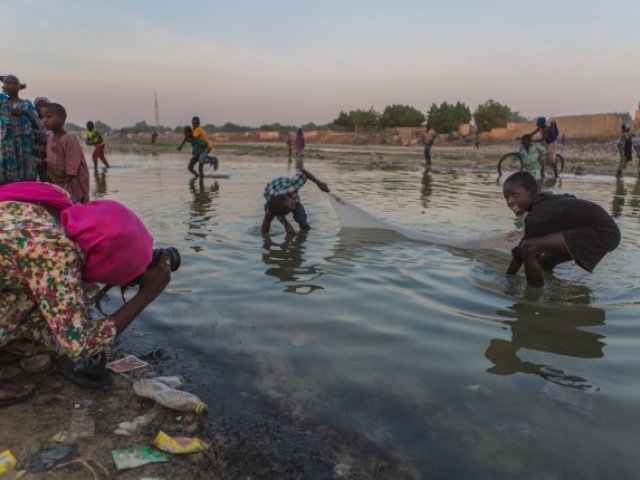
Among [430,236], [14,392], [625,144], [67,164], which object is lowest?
[14,392]

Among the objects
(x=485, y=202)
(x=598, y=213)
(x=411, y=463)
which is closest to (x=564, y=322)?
(x=598, y=213)

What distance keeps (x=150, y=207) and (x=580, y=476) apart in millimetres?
8174

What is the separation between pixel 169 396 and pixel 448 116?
61403mm

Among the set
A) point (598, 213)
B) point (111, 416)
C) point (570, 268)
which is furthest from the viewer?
point (570, 268)

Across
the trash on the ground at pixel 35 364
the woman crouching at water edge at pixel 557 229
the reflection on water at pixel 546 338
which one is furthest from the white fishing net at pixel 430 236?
the trash on the ground at pixel 35 364

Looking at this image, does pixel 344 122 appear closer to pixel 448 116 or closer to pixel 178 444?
pixel 448 116

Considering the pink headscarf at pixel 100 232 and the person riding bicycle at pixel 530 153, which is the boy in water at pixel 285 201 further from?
the person riding bicycle at pixel 530 153

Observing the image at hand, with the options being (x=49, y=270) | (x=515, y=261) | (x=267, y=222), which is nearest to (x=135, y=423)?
(x=49, y=270)

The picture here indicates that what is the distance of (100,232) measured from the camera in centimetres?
230

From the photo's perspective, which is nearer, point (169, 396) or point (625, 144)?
point (169, 396)

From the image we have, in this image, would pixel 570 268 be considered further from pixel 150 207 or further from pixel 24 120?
pixel 150 207

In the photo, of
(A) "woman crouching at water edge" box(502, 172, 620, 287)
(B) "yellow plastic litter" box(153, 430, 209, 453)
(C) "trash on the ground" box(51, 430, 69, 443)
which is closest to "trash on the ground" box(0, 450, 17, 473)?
(C) "trash on the ground" box(51, 430, 69, 443)

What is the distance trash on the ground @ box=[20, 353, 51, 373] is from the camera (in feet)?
9.62

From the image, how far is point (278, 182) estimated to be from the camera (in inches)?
267
